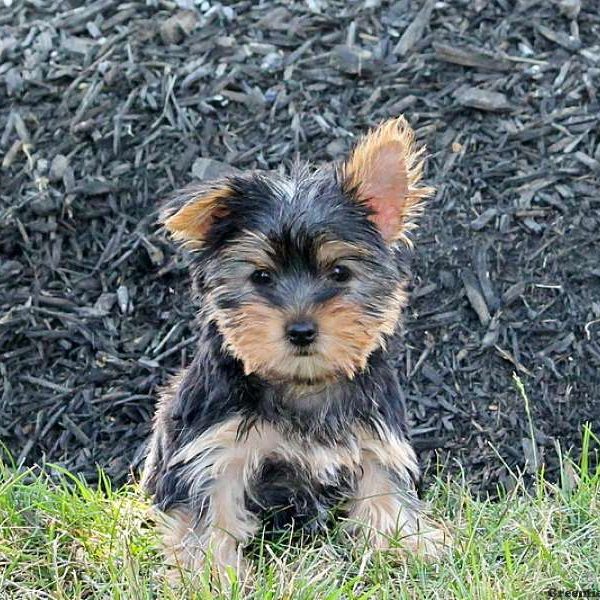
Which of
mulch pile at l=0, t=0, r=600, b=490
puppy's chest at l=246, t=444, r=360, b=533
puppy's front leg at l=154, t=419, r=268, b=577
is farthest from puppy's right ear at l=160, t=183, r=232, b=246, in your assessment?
mulch pile at l=0, t=0, r=600, b=490

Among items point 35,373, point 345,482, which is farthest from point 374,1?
point 345,482

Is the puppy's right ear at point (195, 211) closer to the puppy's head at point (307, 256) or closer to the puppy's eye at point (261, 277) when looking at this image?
the puppy's head at point (307, 256)

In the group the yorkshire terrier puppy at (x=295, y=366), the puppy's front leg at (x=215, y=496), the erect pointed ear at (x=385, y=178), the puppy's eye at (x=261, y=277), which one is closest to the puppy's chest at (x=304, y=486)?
Answer: the yorkshire terrier puppy at (x=295, y=366)

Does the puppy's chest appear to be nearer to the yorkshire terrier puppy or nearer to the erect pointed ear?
the yorkshire terrier puppy

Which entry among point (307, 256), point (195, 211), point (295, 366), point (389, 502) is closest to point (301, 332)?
point (295, 366)

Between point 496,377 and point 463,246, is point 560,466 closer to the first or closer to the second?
point 496,377

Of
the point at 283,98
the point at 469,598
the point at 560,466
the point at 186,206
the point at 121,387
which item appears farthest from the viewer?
the point at 283,98
